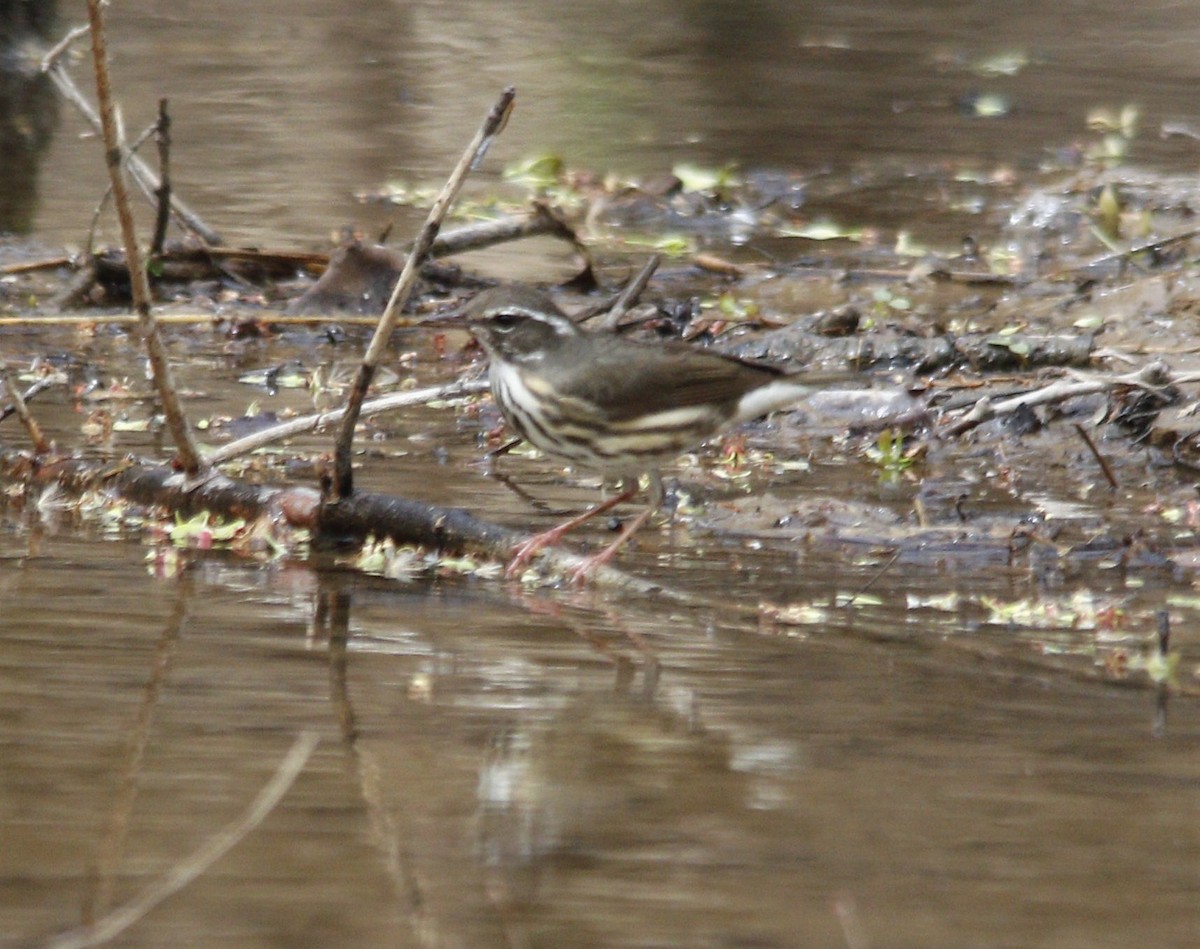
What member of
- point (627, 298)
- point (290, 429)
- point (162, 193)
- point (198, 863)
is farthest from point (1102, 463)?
point (162, 193)

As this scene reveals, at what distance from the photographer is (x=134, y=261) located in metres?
5.43

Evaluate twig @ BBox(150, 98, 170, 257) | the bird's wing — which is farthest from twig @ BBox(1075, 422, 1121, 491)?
twig @ BBox(150, 98, 170, 257)

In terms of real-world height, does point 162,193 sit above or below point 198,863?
above

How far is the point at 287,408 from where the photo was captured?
784 centimetres

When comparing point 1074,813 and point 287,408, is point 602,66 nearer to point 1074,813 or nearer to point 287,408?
point 287,408

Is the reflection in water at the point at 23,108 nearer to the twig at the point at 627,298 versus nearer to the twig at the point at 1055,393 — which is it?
the twig at the point at 627,298

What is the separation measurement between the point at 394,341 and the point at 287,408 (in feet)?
4.95

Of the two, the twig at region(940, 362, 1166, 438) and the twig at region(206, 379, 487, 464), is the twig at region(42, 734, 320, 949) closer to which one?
the twig at region(206, 379, 487, 464)

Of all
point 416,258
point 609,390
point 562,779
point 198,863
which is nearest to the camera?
point 198,863

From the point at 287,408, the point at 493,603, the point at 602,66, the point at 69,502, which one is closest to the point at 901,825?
the point at 493,603

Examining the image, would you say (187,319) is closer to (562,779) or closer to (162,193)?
(162,193)

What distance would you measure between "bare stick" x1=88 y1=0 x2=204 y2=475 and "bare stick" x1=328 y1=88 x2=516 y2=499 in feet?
1.57

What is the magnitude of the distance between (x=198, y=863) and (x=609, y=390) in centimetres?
296

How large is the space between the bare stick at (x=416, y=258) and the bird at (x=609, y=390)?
0.74 metres
